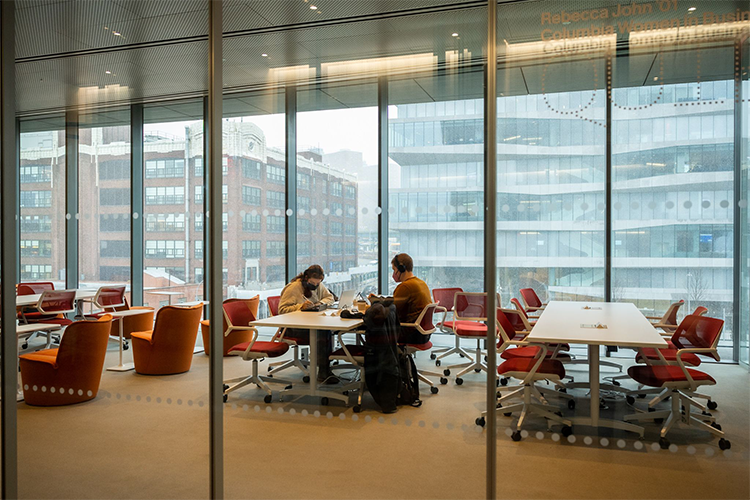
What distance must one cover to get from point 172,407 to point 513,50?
301cm

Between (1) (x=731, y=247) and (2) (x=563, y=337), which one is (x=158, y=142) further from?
(1) (x=731, y=247)

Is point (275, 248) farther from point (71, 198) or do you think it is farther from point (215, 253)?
point (71, 198)

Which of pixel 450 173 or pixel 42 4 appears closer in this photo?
pixel 450 173

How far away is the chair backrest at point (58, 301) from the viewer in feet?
12.2

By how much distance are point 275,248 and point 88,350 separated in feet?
4.83

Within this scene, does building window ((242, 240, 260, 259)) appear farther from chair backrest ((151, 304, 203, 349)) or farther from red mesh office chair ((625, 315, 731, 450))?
red mesh office chair ((625, 315, 731, 450))

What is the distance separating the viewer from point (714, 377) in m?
2.80

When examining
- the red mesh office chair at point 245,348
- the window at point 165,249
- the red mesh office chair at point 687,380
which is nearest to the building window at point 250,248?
the red mesh office chair at point 245,348

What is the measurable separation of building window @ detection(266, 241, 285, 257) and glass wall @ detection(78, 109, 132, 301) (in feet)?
3.31

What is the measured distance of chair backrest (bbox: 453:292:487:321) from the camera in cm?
300

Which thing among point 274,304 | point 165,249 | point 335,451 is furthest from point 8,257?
point 335,451

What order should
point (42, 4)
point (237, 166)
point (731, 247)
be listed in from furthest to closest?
1. point (42, 4)
2. point (237, 166)
3. point (731, 247)

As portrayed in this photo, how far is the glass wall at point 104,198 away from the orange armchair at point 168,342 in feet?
1.04

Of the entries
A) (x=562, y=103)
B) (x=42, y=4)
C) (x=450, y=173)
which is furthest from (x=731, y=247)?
(x=42, y=4)
